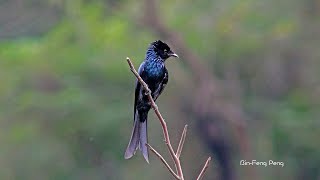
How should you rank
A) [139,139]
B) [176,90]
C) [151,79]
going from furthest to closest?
[176,90]
[151,79]
[139,139]

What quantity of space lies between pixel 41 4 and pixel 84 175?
34.5 inches

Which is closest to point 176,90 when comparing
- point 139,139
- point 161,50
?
point 161,50

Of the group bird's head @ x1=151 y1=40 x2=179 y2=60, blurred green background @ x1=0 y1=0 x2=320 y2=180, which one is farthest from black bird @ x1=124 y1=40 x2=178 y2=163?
blurred green background @ x1=0 y1=0 x2=320 y2=180

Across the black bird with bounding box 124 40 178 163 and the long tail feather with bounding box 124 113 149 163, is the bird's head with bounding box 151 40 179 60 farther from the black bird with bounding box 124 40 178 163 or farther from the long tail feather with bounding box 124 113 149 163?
the long tail feather with bounding box 124 113 149 163

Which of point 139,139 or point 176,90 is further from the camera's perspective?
point 176,90

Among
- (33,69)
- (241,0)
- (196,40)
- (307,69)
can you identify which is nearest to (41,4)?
(33,69)

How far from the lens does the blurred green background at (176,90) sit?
3236 millimetres

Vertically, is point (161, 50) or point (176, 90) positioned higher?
point (161, 50)

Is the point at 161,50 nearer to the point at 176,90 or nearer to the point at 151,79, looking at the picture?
the point at 151,79

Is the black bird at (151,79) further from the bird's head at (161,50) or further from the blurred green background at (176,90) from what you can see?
the blurred green background at (176,90)

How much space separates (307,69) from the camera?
3.25 metres

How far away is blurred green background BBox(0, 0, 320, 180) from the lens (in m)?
3.24

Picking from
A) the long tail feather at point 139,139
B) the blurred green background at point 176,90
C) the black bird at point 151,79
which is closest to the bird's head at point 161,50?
the black bird at point 151,79

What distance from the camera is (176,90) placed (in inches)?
128
